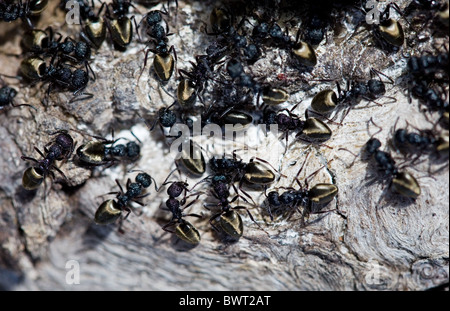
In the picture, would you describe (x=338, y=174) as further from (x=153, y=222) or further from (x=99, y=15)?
(x=99, y=15)

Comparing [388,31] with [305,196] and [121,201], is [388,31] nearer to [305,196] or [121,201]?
[305,196]

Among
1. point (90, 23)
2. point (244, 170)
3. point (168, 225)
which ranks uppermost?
point (90, 23)

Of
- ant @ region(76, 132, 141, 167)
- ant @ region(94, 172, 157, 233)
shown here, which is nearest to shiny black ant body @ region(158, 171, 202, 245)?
ant @ region(94, 172, 157, 233)

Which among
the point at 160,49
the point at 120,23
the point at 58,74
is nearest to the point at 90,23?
the point at 120,23

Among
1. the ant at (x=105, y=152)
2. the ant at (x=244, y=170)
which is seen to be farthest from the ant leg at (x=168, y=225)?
the ant at (x=105, y=152)

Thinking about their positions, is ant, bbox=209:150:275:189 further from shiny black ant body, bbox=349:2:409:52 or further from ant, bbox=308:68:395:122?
shiny black ant body, bbox=349:2:409:52

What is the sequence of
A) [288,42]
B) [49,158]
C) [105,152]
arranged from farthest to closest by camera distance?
[105,152]
[49,158]
[288,42]

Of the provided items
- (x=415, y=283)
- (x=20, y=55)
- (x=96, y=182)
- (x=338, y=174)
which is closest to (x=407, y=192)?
(x=338, y=174)
